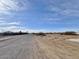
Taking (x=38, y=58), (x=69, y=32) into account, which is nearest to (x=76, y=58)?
(x=38, y=58)

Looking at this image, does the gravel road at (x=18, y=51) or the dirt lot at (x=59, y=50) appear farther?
the dirt lot at (x=59, y=50)

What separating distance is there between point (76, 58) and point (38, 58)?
256 cm

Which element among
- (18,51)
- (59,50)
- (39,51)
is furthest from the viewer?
(59,50)

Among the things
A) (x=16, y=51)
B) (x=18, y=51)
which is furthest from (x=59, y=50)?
(x=16, y=51)

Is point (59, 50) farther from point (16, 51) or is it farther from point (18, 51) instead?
point (16, 51)

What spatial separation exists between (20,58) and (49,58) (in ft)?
6.21

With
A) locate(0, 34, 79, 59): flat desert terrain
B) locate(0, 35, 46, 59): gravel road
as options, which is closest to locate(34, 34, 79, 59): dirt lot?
locate(0, 34, 79, 59): flat desert terrain

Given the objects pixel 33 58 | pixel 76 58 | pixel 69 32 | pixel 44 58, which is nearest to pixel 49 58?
pixel 44 58

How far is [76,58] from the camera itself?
38.3 feet

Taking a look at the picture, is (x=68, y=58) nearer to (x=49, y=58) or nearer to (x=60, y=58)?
(x=60, y=58)

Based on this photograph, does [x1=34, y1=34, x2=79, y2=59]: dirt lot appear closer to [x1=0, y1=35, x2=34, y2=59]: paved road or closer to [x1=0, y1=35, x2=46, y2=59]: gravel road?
[x1=0, y1=35, x2=46, y2=59]: gravel road

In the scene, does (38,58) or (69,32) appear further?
(69,32)

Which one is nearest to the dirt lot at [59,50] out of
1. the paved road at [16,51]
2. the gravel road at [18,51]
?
the gravel road at [18,51]

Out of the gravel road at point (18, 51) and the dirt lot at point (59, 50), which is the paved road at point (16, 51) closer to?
the gravel road at point (18, 51)
